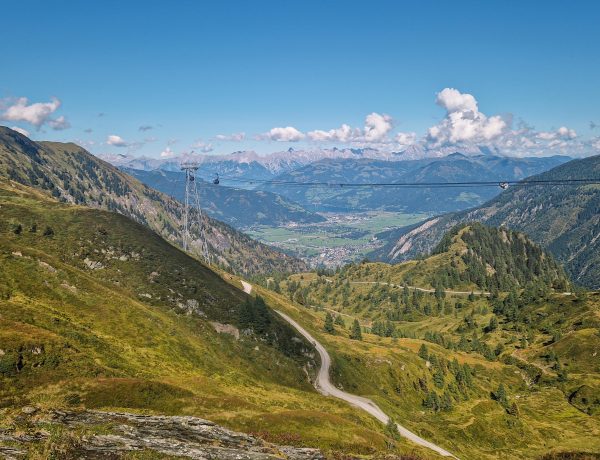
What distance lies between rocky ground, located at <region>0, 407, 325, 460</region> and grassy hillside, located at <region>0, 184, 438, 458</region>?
103 inches

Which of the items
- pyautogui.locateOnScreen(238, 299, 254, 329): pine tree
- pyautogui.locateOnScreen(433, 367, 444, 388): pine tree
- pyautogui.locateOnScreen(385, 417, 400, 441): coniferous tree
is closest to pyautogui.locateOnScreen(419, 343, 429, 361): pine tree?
pyautogui.locateOnScreen(433, 367, 444, 388): pine tree

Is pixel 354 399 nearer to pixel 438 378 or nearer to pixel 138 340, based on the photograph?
pixel 138 340

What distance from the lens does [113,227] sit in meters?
141

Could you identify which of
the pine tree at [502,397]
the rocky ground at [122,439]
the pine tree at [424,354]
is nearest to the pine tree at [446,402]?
the pine tree at [502,397]

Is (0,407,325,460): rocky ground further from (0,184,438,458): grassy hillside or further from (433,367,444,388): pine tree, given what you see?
(433,367,444,388): pine tree

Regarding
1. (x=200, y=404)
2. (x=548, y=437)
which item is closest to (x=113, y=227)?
(x=200, y=404)

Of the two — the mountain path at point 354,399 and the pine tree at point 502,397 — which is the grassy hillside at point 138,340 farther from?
the pine tree at point 502,397

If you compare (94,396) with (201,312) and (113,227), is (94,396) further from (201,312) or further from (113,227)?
(113,227)

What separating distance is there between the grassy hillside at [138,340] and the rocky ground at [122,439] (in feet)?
8.58

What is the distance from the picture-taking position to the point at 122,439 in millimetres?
33312

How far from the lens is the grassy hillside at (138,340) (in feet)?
156

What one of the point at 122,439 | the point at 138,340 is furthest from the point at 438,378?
the point at 122,439

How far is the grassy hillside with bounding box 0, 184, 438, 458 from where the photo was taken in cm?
4762

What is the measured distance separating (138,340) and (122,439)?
147ft
